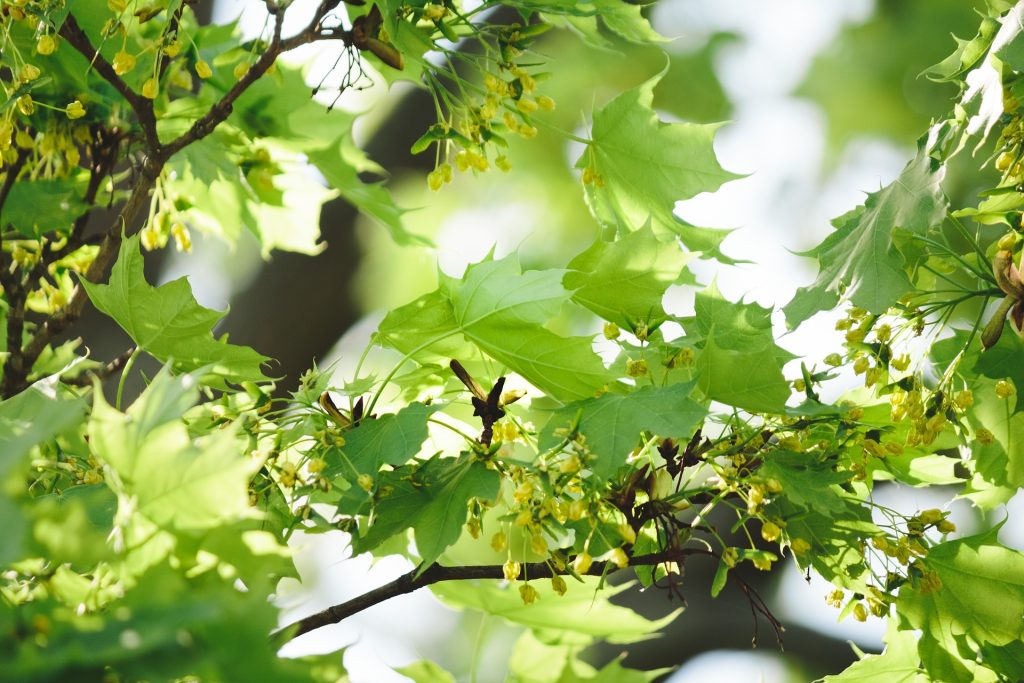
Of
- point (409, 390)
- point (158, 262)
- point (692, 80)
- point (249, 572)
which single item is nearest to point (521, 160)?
point (692, 80)

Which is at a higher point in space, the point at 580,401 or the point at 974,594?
the point at 580,401

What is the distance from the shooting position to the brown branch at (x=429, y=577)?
806 mm

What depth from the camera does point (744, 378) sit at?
782 millimetres

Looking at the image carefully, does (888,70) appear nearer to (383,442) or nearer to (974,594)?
(974,594)

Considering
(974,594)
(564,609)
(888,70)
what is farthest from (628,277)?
(888,70)

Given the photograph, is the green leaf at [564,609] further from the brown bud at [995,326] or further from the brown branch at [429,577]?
the brown bud at [995,326]

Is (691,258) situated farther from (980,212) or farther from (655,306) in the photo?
(980,212)

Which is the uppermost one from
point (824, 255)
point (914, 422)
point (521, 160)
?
point (824, 255)

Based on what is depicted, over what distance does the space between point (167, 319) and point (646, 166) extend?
1.66 feet

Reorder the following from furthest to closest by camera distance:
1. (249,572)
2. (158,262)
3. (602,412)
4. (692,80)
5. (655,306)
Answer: (692,80) < (158,262) < (655,306) < (602,412) < (249,572)

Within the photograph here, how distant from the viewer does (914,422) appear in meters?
0.85

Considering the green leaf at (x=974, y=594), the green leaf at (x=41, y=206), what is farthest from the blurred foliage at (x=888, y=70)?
the green leaf at (x=41, y=206)

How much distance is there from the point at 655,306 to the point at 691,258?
5 centimetres

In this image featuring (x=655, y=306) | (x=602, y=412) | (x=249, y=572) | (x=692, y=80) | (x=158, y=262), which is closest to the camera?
(x=249, y=572)
